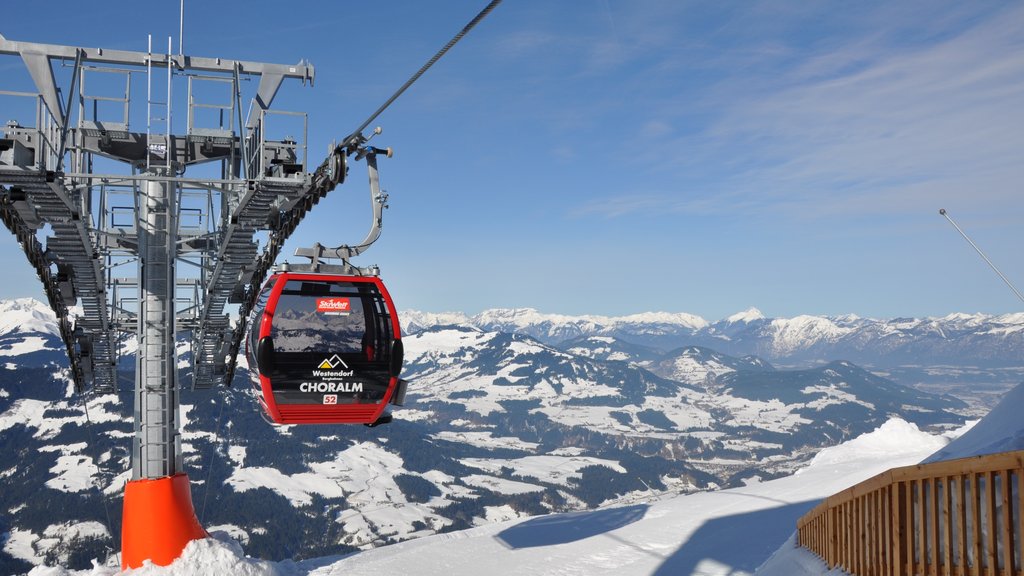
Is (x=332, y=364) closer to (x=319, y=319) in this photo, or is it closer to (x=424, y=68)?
(x=319, y=319)

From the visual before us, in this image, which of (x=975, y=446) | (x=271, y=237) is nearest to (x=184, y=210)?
(x=271, y=237)

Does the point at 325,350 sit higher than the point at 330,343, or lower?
lower

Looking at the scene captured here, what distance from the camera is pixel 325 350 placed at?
14.3 m

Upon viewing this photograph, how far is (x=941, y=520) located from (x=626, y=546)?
18890 mm

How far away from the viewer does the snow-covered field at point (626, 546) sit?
18.0 metres

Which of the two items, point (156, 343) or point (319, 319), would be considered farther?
point (156, 343)

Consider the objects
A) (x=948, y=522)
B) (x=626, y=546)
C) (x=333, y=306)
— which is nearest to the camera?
(x=948, y=522)

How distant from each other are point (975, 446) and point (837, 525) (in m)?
2.92

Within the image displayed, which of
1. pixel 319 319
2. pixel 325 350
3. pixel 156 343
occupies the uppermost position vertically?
pixel 319 319

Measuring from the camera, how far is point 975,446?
36.3ft

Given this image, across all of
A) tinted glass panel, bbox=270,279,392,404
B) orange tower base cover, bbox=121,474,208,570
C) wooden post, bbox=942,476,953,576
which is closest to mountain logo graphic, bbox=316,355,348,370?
tinted glass panel, bbox=270,279,392,404

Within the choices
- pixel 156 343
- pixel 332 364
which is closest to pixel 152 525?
pixel 156 343

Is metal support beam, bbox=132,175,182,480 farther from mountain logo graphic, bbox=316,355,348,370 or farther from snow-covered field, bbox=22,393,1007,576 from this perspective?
mountain logo graphic, bbox=316,355,348,370

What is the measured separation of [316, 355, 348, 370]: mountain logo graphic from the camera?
14.2m
